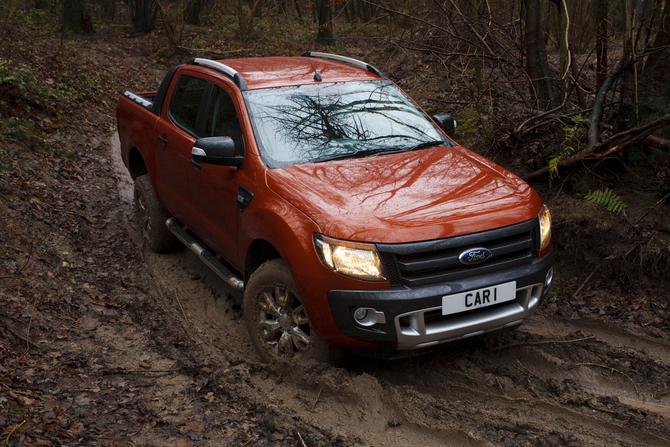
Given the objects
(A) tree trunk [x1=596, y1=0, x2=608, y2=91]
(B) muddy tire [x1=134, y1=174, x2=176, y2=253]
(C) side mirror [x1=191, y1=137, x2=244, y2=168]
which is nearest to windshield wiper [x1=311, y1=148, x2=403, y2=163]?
(C) side mirror [x1=191, y1=137, x2=244, y2=168]

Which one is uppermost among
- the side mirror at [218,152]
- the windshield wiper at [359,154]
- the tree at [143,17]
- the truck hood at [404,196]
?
the tree at [143,17]

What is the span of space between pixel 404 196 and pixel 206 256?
6.74 feet

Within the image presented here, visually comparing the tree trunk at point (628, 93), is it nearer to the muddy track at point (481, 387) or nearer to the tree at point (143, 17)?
the muddy track at point (481, 387)

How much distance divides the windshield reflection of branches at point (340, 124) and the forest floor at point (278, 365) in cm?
150

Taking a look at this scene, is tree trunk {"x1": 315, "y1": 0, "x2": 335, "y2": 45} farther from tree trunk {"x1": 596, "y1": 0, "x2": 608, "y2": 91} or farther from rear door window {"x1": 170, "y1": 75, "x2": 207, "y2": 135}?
rear door window {"x1": 170, "y1": 75, "x2": 207, "y2": 135}

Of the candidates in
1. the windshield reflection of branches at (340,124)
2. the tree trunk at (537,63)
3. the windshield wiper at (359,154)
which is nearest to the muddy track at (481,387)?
the windshield wiper at (359,154)

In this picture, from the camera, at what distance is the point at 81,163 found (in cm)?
807

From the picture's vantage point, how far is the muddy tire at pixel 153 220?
5.70 m

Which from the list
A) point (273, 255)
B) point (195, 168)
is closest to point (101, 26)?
point (195, 168)

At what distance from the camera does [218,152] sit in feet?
12.5

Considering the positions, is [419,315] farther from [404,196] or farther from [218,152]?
[218,152]

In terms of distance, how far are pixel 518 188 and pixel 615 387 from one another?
1.42m

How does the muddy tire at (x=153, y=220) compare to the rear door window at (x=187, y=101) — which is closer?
the rear door window at (x=187, y=101)

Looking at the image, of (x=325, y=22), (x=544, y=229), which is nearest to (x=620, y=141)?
(x=544, y=229)
